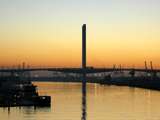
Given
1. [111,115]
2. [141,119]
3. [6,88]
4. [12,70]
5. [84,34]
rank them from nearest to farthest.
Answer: [141,119] < [111,115] < [84,34] < [6,88] < [12,70]

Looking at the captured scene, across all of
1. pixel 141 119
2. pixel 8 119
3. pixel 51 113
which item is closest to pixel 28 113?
pixel 51 113

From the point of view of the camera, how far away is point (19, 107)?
45688 millimetres

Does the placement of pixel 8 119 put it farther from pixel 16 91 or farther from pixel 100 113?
pixel 16 91

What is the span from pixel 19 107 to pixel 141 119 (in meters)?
14.9

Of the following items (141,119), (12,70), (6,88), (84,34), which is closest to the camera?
(141,119)

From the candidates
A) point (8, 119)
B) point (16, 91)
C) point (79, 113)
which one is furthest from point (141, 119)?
point (16, 91)

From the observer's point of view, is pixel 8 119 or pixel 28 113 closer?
pixel 8 119

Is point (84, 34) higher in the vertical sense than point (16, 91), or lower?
higher

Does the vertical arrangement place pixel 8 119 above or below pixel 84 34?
below

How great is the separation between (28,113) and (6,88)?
14515 millimetres

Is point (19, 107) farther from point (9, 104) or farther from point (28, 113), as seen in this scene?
point (28, 113)

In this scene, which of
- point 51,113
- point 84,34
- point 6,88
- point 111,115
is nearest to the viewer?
point 111,115

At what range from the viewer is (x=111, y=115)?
37250mm

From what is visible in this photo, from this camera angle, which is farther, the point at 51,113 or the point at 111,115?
the point at 51,113
